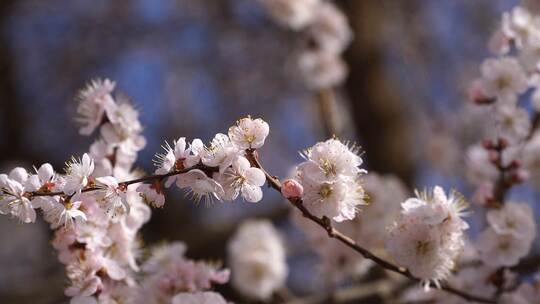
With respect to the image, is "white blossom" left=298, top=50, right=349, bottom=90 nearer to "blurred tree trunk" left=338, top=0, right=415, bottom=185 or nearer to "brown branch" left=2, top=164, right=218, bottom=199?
"blurred tree trunk" left=338, top=0, right=415, bottom=185

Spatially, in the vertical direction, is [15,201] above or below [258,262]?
below

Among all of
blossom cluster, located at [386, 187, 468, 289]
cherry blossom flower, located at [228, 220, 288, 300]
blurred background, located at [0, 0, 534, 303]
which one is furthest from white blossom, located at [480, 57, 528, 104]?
blurred background, located at [0, 0, 534, 303]

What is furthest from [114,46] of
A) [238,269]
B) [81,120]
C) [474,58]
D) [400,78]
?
[81,120]

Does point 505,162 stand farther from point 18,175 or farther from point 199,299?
point 18,175

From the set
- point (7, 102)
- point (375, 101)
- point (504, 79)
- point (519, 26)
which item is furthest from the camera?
point (7, 102)

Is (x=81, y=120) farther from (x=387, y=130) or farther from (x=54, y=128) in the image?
(x=54, y=128)

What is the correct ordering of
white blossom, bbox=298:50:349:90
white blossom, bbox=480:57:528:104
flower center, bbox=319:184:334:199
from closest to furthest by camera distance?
flower center, bbox=319:184:334:199 → white blossom, bbox=480:57:528:104 → white blossom, bbox=298:50:349:90

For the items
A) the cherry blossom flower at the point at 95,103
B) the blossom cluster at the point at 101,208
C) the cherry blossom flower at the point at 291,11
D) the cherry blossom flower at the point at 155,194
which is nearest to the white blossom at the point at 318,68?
the cherry blossom flower at the point at 291,11

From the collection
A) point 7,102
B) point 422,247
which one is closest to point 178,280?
point 422,247
